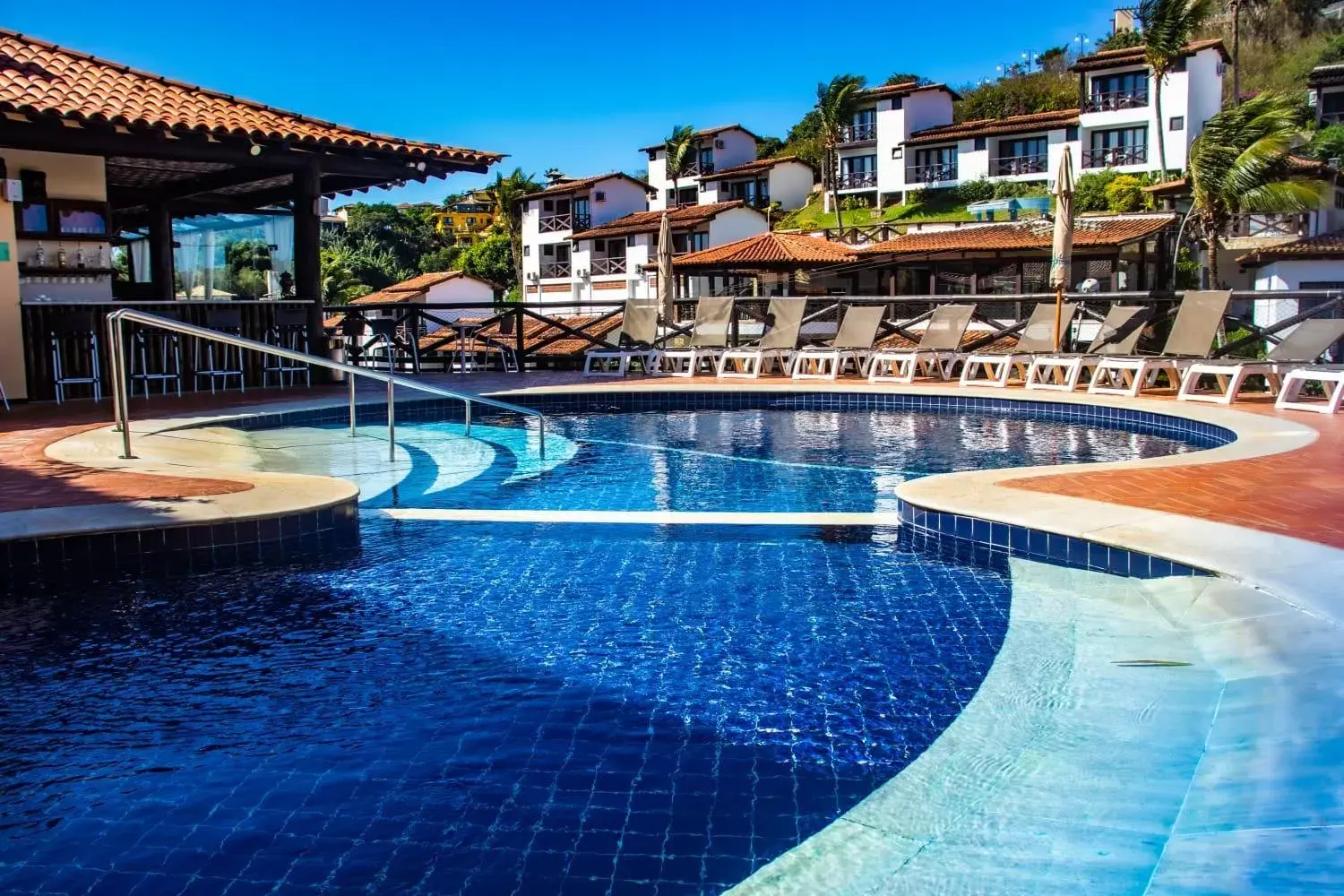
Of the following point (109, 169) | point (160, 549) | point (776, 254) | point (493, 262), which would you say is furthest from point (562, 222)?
point (160, 549)

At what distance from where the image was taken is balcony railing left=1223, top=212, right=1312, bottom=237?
34.4 m

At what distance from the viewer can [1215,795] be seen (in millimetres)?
2742

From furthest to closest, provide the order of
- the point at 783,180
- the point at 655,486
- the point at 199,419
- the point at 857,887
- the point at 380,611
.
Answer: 1. the point at 783,180
2. the point at 199,419
3. the point at 655,486
4. the point at 380,611
5. the point at 857,887

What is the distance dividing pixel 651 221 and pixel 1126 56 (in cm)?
2325

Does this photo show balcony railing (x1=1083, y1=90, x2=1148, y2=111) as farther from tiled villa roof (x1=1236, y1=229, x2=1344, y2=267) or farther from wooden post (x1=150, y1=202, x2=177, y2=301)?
wooden post (x1=150, y1=202, x2=177, y2=301)

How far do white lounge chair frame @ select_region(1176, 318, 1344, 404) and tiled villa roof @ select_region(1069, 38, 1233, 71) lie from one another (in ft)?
140

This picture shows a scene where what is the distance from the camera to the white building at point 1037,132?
155 ft

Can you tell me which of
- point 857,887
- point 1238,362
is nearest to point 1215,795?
point 857,887

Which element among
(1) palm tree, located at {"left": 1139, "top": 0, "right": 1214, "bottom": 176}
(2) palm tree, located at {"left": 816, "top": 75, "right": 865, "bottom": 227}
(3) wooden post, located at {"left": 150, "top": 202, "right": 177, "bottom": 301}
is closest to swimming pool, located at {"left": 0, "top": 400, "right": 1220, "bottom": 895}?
(3) wooden post, located at {"left": 150, "top": 202, "right": 177, "bottom": 301}

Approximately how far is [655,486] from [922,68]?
69.8 metres

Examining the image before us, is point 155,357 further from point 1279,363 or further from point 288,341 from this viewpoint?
point 1279,363

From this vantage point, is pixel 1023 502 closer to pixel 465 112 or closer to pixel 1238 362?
pixel 1238 362

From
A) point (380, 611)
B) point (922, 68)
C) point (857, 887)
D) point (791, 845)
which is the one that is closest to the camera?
point (857, 887)

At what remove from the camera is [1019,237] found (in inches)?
1543
